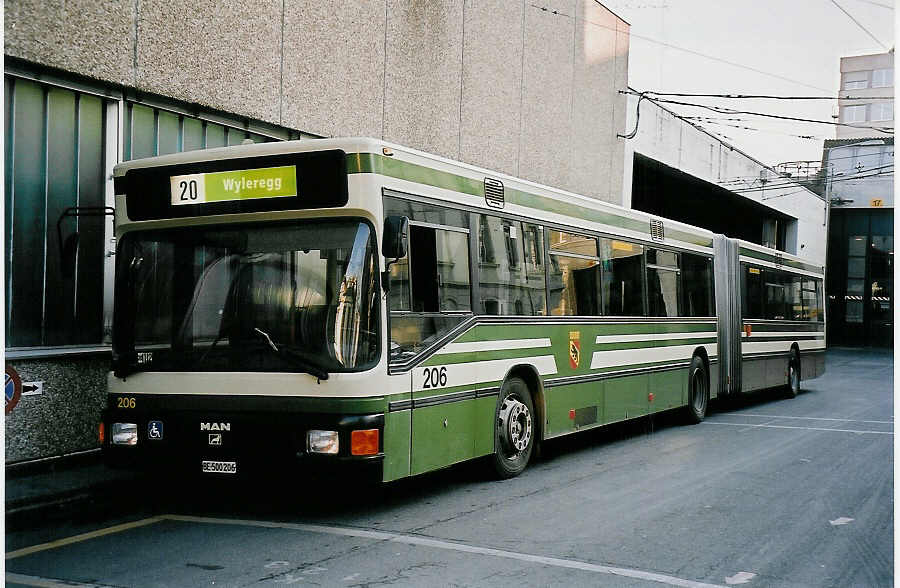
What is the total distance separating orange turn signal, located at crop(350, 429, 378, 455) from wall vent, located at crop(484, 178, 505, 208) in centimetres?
302

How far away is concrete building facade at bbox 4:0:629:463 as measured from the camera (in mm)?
9531

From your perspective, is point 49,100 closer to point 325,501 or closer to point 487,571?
point 325,501

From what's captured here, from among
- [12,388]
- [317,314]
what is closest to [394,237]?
[317,314]

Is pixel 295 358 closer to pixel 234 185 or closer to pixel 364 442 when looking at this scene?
pixel 364 442

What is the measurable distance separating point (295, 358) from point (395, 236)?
1.18 metres

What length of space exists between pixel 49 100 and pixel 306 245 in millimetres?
4249

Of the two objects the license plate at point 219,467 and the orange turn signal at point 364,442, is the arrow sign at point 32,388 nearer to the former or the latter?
the license plate at point 219,467

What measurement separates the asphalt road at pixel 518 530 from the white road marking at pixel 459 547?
0.02 m

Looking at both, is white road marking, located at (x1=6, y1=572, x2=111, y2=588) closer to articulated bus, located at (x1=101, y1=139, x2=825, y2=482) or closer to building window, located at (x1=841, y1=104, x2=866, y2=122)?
articulated bus, located at (x1=101, y1=139, x2=825, y2=482)

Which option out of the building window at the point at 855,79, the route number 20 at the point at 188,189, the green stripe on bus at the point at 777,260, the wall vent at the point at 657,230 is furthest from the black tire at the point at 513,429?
the building window at the point at 855,79

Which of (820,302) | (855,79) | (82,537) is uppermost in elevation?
(855,79)

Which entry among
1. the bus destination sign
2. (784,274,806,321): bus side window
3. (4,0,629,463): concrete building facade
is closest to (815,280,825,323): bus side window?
(784,274,806,321): bus side window

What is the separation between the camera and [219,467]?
7.25m

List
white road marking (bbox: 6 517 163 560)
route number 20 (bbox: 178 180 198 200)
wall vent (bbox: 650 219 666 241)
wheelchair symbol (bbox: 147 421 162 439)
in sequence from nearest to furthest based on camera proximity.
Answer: white road marking (bbox: 6 517 163 560), wheelchair symbol (bbox: 147 421 162 439), route number 20 (bbox: 178 180 198 200), wall vent (bbox: 650 219 666 241)
